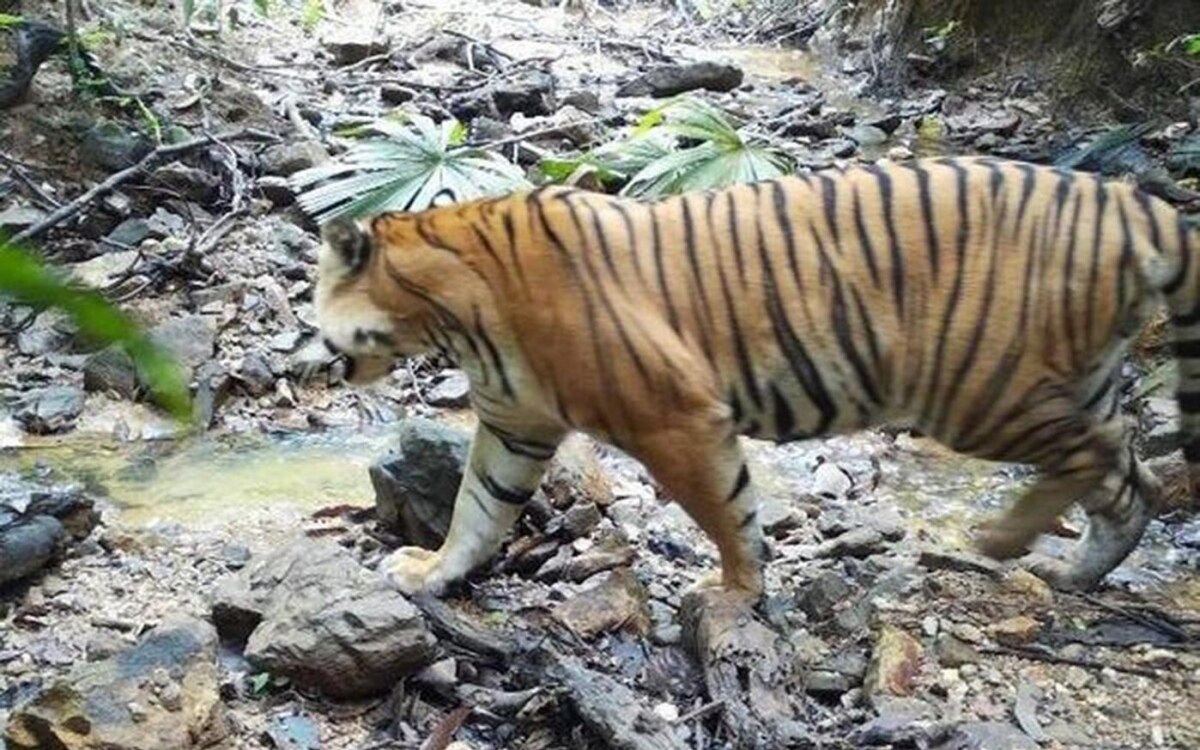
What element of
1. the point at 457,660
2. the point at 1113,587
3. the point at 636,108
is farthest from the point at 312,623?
the point at 636,108

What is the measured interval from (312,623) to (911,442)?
3.22 m

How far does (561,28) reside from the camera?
14.2m

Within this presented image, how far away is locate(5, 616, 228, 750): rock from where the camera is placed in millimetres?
2934

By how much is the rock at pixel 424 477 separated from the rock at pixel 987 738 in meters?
1.70

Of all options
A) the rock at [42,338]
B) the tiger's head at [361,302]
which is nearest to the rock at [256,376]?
the rock at [42,338]

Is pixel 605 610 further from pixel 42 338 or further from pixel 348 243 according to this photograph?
pixel 42 338

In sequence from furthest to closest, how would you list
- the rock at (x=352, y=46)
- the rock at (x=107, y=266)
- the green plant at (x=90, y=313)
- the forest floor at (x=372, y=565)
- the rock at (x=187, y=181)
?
the rock at (x=352, y=46) → the rock at (x=187, y=181) → the rock at (x=107, y=266) → the forest floor at (x=372, y=565) → the green plant at (x=90, y=313)

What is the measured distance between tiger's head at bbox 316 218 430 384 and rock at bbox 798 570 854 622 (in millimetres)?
1355

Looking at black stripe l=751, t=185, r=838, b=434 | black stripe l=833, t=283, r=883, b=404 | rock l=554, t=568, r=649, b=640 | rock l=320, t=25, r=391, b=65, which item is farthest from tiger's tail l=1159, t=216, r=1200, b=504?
rock l=320, t=25, r=391, b=65

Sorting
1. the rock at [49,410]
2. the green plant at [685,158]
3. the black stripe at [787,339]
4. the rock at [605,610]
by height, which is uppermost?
the black stripe at [787,339]

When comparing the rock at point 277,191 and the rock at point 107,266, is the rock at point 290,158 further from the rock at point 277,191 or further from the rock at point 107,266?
the rock at point 107,266

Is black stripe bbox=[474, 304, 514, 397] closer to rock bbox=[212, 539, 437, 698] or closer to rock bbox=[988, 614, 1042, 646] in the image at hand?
rock bbox=[212, 539, 437, 698]

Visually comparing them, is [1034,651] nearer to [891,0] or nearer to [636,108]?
[636,108]

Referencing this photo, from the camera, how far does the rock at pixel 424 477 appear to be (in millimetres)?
4293
